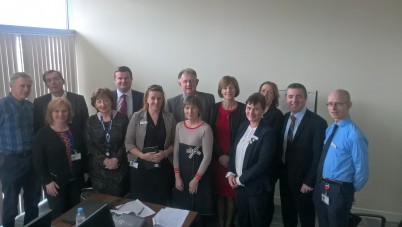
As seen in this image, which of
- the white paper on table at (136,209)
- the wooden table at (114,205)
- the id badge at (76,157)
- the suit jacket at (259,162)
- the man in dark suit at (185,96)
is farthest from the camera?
the man in dark suit at (185,96)

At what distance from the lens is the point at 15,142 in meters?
2.75

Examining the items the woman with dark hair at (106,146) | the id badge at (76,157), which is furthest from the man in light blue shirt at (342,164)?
the id badge at (76,157)

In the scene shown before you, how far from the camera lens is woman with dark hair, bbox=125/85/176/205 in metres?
2.59

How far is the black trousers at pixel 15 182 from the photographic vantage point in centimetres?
276

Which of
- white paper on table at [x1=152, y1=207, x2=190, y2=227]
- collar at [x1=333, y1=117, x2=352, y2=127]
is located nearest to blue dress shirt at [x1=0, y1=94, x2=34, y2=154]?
white paper on table at [x1=152, y1=207, x2=190, y2=227]

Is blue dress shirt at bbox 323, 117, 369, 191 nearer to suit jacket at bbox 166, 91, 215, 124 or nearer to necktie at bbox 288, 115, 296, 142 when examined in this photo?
necktie at bbox 288, 115, 296, 142

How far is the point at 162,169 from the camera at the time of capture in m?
2.66

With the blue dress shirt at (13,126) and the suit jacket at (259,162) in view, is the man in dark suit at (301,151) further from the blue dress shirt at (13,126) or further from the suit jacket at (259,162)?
the blue dress shirt at (13,126)

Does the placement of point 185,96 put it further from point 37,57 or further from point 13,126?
point 37,57

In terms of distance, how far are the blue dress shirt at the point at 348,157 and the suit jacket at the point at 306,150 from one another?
18cm

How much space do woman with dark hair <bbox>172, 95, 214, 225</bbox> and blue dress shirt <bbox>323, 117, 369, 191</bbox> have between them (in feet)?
3.19

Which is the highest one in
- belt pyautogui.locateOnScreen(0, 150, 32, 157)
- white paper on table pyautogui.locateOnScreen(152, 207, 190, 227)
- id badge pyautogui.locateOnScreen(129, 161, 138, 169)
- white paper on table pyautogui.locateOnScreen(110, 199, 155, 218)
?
belt pyautogui.locateOnScreen(0, 150, 32, 157)

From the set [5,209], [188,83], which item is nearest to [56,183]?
[5,209]

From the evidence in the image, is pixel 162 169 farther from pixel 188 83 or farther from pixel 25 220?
pixel 25 220
